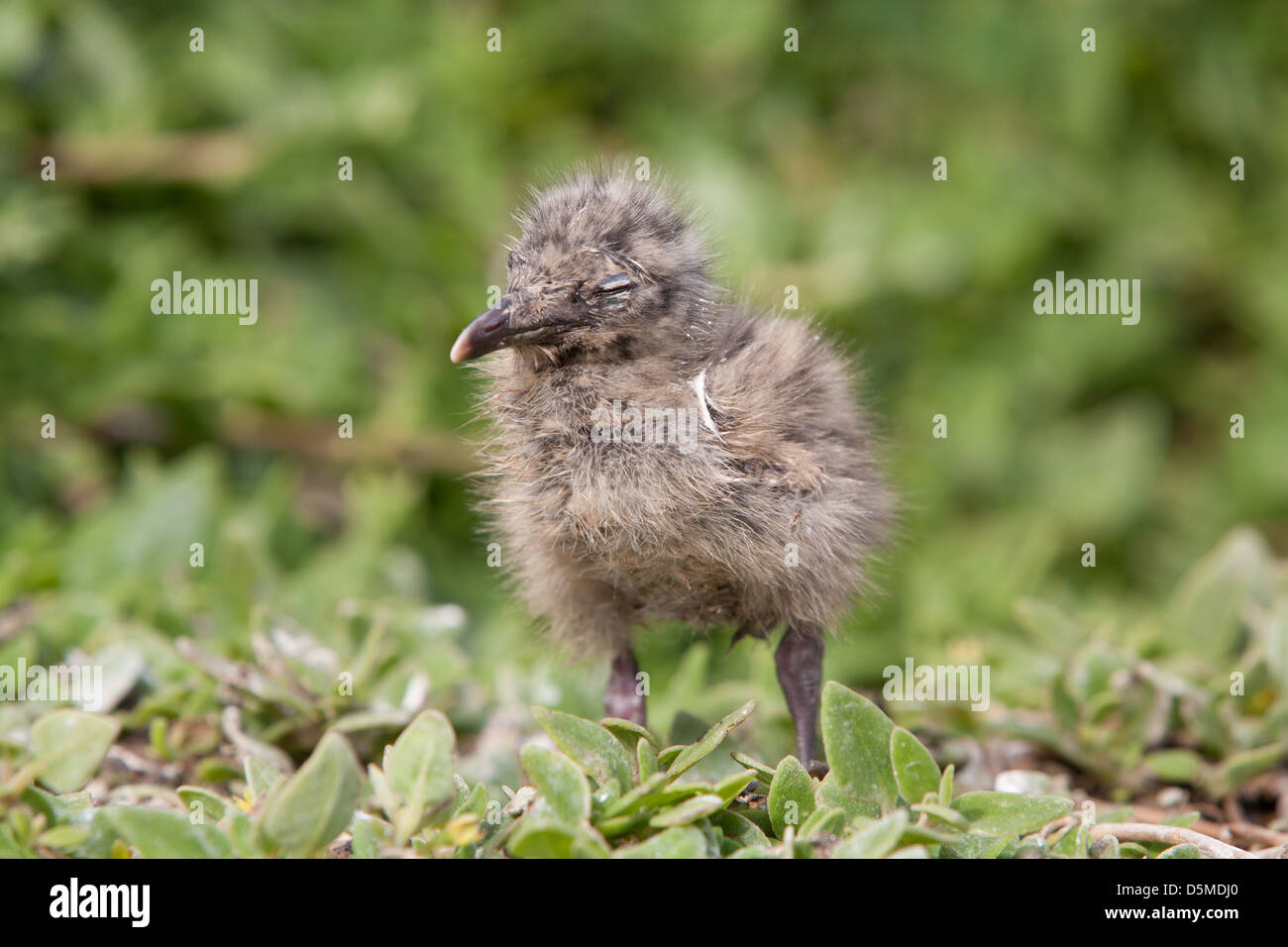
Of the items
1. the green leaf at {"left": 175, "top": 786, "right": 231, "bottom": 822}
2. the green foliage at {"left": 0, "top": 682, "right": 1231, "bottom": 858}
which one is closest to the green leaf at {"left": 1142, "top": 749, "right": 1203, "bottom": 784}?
the green foliage at {"left": 0, "top": 682, "right": 1231, "bottom": 858}

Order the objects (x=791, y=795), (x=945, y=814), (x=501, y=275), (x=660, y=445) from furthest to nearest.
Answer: (x=501, y=275) → (x=660, y=445) → (x=791, y=795) → (x=945, y=814)

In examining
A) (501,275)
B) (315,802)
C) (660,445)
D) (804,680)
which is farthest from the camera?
(501,275)

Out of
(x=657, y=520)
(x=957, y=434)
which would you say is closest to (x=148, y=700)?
(x=657, y=520)

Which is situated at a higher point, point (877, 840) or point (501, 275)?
point (501, 275)

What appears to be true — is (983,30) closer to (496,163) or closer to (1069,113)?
(1069,113)

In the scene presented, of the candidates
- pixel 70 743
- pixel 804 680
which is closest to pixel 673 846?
pixel 804 680

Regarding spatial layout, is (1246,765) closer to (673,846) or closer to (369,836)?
(673,846)
